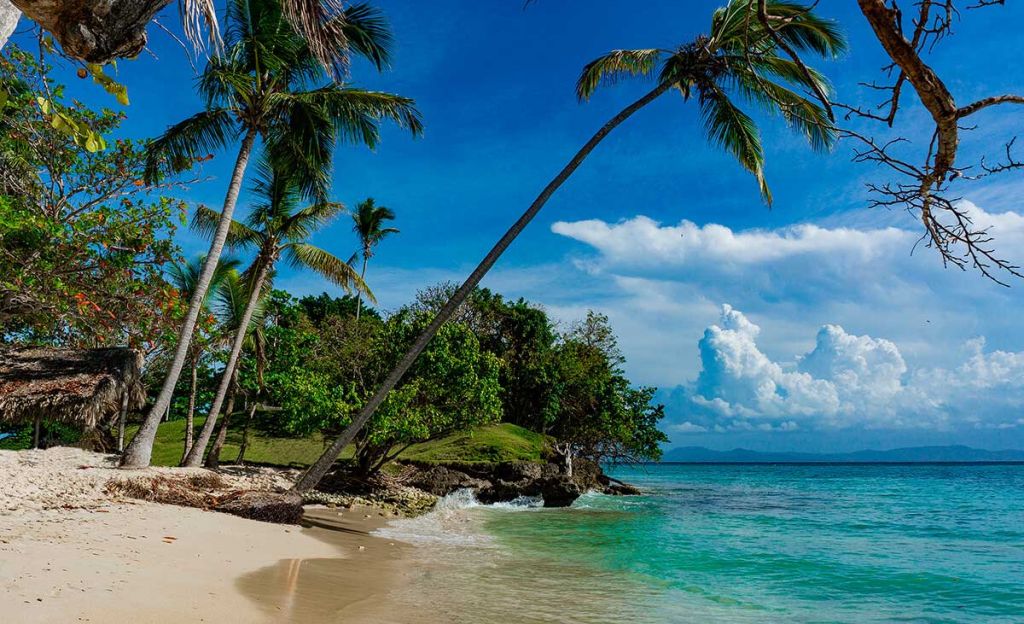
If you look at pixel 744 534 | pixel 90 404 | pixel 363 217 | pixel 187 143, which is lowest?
pixel 744 534

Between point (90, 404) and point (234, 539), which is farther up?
point (90, 404)

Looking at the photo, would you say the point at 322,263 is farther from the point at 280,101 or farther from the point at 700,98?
the point at 700,98

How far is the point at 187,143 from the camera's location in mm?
14500

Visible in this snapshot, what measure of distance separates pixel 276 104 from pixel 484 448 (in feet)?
53.1

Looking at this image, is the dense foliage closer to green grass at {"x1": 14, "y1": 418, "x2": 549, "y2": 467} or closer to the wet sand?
green grass at {"x1": 14, "y1": 418, "x2": 549, "y2": 467}

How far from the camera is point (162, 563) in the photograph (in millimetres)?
6000

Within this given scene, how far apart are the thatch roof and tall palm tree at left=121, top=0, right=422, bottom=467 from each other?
378 cm

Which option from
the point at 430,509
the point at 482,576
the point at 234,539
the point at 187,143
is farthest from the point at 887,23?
the point at 430,509

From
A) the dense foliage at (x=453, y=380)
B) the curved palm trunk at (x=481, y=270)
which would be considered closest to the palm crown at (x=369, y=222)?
the dense foliage at (x=453, y=380)

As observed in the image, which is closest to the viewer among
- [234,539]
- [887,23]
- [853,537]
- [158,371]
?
[887,23]

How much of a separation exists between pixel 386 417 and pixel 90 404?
675 centimetres

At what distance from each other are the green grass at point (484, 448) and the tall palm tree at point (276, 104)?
1368cm

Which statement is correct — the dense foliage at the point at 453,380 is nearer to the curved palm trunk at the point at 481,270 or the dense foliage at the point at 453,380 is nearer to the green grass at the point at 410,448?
the green grass at the point at 410,448

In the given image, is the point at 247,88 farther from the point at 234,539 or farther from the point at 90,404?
the point at 234,539
